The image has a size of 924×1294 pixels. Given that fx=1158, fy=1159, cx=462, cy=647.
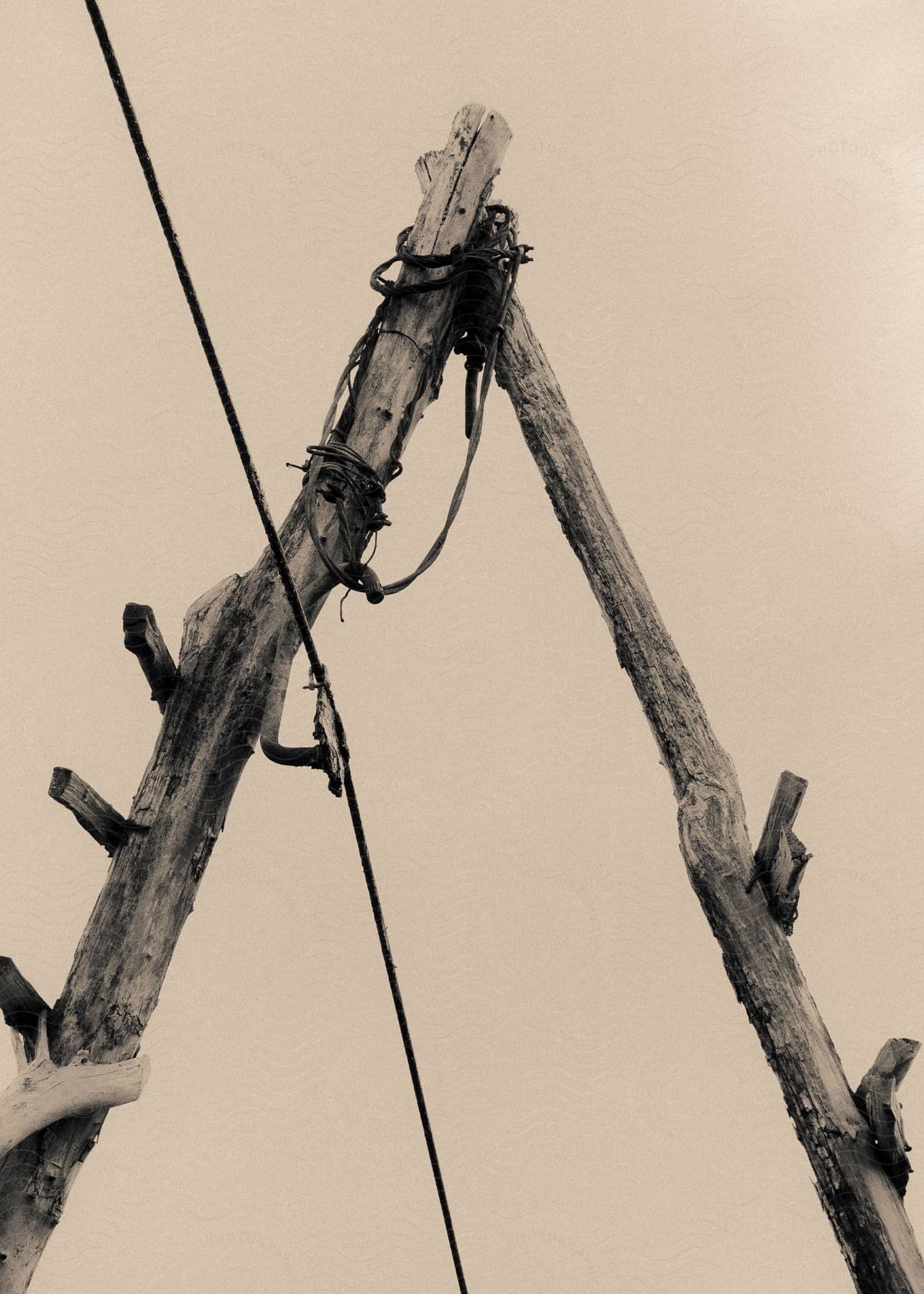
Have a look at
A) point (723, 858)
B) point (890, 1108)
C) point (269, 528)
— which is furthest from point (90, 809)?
point (890, 1108)

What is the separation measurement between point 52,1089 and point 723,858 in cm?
183

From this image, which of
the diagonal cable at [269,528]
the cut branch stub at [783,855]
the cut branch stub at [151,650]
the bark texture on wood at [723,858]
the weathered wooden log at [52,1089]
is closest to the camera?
the diagonal cable at [269,528]

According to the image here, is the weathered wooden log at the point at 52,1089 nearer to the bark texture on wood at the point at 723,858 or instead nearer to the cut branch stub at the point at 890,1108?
the bark texture on wood at the point at 723,858

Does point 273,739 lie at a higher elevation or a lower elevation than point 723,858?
higher

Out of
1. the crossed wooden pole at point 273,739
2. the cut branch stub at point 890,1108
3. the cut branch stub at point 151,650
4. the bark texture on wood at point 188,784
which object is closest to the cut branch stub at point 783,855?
the crossed wooden pole at point 273,739

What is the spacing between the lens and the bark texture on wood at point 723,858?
281 cm

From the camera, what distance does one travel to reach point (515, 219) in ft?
12.2

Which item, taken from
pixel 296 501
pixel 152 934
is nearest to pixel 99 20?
pixel 296 501

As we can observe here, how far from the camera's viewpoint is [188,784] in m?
2.68

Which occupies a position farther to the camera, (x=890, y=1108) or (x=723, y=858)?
(x=723, y=858)

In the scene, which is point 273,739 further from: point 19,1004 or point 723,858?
point 723,858

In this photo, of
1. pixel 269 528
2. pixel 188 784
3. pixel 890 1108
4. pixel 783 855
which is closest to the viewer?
pixel 269 528

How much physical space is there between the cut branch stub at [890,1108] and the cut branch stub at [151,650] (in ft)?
6.47

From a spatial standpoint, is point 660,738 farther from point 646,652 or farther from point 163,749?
point 163,749
